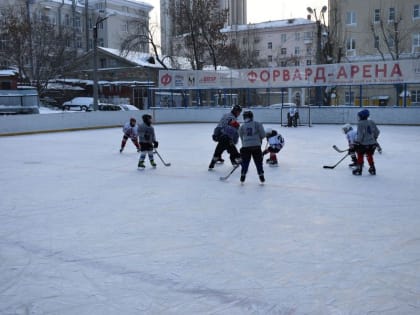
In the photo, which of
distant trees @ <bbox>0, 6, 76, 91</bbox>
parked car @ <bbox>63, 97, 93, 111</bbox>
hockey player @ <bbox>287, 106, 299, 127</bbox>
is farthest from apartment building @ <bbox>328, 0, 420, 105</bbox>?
distant trees @ <bbox>0, 6, 76, 91</bbox>

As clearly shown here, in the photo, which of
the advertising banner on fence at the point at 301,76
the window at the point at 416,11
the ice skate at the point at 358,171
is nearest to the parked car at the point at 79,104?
the advertising banner on fence at the point at 301,76

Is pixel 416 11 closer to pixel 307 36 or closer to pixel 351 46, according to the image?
pixel 351 46

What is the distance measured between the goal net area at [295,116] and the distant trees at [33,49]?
2078cm

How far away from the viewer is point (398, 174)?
8.73 metres

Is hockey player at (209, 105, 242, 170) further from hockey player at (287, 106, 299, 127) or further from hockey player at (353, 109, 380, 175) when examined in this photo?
hockey player at (287, 106, 299, 127)

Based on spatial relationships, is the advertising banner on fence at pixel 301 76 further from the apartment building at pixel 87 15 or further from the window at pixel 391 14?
the apartment building at pixel 87 15

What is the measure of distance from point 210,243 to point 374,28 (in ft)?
126

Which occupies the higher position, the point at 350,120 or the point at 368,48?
the point at 368,48

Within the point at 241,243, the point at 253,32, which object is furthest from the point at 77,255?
the point at 253,32

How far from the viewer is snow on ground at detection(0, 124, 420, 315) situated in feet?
11.0

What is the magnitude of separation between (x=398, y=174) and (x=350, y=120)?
15492 mm

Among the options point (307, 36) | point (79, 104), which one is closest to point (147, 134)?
point (79, 104)

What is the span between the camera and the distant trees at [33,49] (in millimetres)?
37344

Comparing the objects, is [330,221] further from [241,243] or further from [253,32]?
[253,32]
